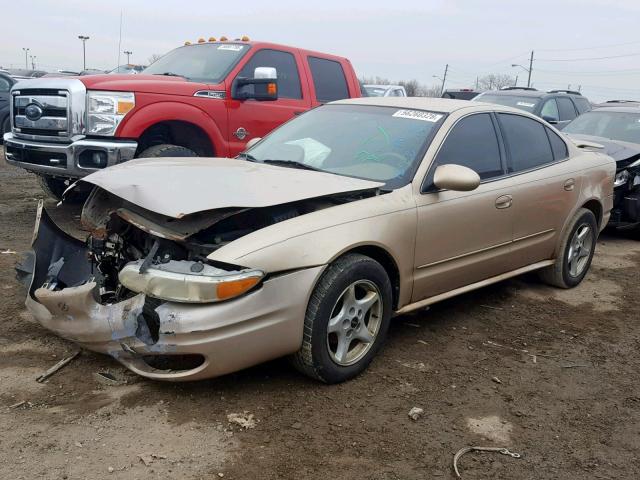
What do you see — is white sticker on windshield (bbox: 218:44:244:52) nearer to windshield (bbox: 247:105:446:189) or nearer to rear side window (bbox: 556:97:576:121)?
windshield (bbox: 247:105:446:189)

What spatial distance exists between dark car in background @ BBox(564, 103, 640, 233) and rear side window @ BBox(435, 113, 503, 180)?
284 centimetres

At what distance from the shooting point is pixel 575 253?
5582 millimetres

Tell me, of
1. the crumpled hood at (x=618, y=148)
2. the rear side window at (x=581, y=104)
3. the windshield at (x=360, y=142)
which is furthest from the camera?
the rear side window at (x=581, y=104)

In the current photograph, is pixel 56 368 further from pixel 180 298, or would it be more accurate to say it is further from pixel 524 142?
pixel 524 142

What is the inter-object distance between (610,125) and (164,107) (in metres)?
6.15

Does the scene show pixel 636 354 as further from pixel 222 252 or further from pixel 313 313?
pixel 222 252

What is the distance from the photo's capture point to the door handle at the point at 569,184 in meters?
5.20

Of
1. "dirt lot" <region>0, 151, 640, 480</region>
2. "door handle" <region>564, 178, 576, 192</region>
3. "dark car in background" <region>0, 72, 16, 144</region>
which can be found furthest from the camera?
"dark car in background" <region>0, 72, 16, 144</region>

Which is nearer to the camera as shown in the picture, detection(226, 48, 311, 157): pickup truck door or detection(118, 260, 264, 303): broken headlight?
detection(118, 260, 264, 303): broken headlight

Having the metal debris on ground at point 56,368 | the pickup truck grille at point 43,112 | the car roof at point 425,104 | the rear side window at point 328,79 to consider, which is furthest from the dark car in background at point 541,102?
the metal debris on ground at point 56,368

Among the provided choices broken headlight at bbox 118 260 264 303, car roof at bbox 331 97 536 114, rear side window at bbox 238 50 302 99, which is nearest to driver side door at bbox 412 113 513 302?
car roof at bbox 331 97 536 114

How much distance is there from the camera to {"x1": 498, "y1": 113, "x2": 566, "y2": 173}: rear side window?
4832mm

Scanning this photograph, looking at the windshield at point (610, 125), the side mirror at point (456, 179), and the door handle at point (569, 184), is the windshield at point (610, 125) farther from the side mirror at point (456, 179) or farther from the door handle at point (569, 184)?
the side mirror at point (456, 179)

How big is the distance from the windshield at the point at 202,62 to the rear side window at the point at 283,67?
19 centimetres
